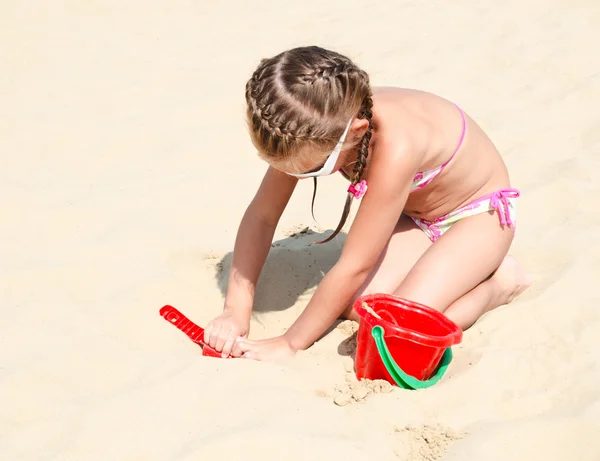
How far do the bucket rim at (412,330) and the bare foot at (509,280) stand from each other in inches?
19.1

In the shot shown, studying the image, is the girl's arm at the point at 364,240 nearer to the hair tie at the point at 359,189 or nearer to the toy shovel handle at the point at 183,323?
the hair tie at the point at 359,189

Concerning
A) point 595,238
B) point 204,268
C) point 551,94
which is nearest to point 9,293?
point 204,268

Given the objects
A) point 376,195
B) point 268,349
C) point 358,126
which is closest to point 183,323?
point 268,349

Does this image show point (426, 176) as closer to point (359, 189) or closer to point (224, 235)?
point (359, 189)

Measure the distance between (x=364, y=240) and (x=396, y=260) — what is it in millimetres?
416

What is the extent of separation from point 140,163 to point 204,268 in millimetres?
1027

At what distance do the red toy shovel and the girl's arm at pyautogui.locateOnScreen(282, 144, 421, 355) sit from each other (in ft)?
0.90

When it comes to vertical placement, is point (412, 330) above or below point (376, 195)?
below

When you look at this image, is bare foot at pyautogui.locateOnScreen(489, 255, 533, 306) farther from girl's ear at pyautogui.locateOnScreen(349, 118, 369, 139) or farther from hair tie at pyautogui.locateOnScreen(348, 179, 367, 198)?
girl's ear at pyautogui.locateOnScreen(349, 118, 369, 139)

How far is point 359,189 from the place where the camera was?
7.79 ft

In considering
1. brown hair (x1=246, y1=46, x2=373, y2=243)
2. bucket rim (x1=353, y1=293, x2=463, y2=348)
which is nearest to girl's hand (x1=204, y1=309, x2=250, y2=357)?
bucket rim (x1=353, y1=293, x2=463, y2=348)

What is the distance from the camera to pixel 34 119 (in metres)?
4.10

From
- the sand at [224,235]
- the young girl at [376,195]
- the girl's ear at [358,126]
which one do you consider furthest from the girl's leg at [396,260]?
the girl's ear at [358,126]

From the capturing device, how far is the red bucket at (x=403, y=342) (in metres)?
2.06
